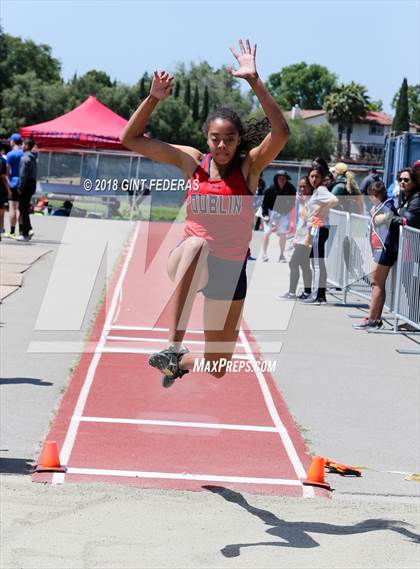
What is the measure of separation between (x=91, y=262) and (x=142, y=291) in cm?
377

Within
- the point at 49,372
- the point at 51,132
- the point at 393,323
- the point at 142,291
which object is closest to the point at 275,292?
the point at 142,291

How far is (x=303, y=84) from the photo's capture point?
Answer: 589 ft

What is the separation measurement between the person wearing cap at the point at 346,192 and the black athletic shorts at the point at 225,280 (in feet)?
37.9

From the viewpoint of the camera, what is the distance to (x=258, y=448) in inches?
352

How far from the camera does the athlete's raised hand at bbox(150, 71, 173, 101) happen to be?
610cm

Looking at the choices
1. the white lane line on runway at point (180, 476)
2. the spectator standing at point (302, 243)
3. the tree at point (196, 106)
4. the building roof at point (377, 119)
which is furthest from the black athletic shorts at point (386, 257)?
the building roof at point (377, 119)

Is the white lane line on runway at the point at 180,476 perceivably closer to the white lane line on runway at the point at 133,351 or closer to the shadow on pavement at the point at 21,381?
the shadow on pavement at the point at 21,381

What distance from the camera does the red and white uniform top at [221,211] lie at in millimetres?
6090

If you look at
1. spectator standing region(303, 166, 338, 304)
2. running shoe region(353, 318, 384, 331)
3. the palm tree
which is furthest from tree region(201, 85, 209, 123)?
the palm tree

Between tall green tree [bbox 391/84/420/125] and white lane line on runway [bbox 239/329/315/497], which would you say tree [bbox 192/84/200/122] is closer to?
white lane line on runway [bbox 239/329/315/497]

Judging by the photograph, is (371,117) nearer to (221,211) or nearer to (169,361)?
(169,361)

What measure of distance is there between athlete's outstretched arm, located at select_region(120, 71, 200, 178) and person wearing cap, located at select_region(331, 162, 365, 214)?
1176cm

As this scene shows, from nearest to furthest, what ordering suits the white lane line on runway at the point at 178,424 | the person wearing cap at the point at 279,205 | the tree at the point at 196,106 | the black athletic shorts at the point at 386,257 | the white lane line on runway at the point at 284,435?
the white lane line on runway at the point at 284,435
the white lane line on runway at the point at 178,424
the black athletic shorts at the point at 386,257
the person wearing cap at the point at 279,205
the tree at the point at 196,106

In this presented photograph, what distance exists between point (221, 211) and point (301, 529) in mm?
2287
